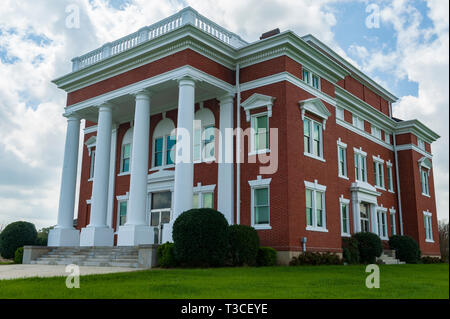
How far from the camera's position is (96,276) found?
1374 centimetres

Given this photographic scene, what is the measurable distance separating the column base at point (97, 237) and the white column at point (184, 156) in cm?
465

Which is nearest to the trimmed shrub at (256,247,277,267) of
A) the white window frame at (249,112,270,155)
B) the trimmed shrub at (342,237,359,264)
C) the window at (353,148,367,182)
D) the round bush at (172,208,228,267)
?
the round bush at (172,208,228,267)

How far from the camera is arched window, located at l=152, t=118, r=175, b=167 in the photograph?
2692 centimetres

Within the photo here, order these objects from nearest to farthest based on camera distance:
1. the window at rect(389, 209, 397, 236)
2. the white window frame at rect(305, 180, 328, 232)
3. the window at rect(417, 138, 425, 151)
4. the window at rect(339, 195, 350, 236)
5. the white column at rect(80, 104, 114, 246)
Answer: the white window frame at rect(305, 180, 328, 232), the white column at rect(80, 104, 114, 246), the window at rect(339, 195, 350, 236), the window at rect(389, 209, 397, 236), the window at rect(417, 138, 425, 151)

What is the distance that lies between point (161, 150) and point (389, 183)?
18.7 metres

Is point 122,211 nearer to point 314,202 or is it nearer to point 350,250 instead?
point 314,202

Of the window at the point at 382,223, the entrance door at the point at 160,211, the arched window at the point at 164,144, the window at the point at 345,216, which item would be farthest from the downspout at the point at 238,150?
the window at the point at 382,223

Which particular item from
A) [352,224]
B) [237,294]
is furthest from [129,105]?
[237,294]

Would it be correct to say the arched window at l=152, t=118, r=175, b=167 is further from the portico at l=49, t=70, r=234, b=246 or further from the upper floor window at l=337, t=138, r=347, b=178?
the upper floor window at l=337, t=138, r=347, b=178

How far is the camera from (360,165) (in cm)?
3195

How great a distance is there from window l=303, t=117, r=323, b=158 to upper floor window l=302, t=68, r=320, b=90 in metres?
2.14

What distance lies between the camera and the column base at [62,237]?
25656 mm
